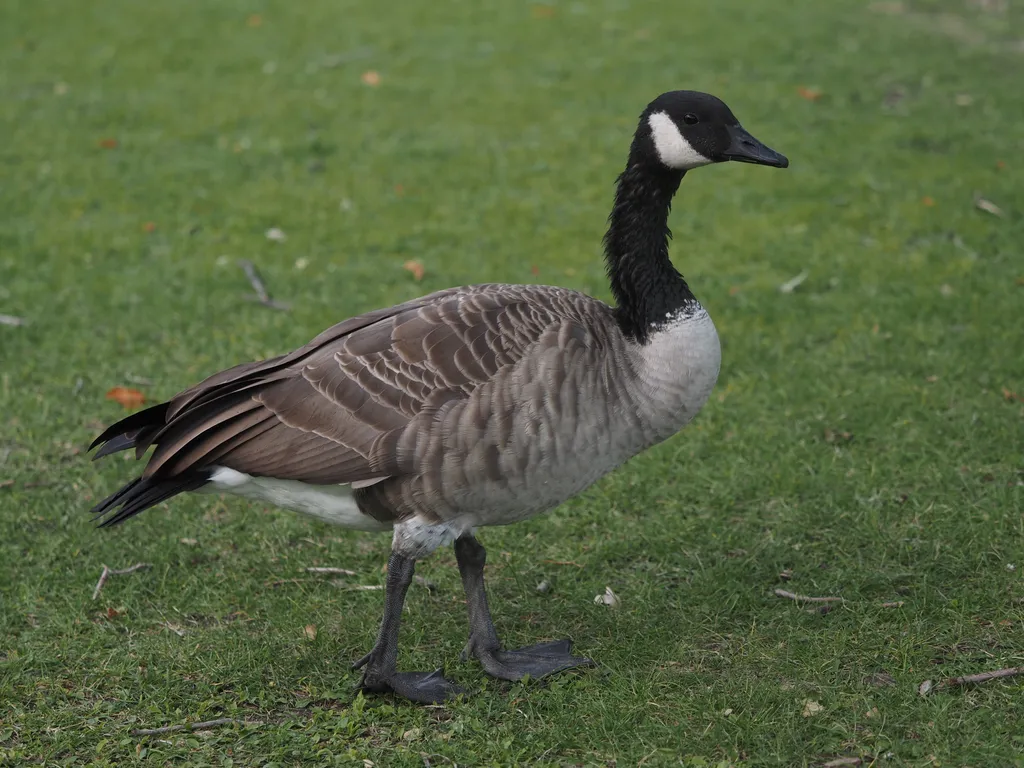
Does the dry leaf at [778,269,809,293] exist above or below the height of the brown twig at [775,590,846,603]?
above

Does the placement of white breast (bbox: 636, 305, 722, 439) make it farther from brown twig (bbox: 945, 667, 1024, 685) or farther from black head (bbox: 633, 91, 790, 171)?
brown twig (bbox: 945, 667, 1024, 685)

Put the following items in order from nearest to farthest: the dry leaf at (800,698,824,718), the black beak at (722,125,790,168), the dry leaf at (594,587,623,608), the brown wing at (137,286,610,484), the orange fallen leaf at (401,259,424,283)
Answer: the dry leaf at (800,698,824,718)
the brown wing at (137,286,610,484)
the black beak at (722,125,790,168)
the dry leaf at (594,587,623,608)
the orange fallen leaf at (401,259,424,283)

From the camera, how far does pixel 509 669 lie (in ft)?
13.9

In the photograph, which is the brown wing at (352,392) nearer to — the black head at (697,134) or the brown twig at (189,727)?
the black head at (697,134)

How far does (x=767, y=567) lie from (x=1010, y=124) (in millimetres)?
6209

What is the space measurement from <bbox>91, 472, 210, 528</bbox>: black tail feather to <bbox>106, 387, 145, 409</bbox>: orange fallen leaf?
206cm

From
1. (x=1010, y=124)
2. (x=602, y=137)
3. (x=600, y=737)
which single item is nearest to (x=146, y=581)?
(x=600, y=737)

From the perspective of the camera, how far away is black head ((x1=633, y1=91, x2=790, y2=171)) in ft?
13.8

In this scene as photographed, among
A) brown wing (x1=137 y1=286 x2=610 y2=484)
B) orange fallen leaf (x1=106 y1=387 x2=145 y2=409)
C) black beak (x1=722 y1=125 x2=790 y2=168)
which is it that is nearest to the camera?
brown wing (x1=137 y1=286 x2=610 y2=484)

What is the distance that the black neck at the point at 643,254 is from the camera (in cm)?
425

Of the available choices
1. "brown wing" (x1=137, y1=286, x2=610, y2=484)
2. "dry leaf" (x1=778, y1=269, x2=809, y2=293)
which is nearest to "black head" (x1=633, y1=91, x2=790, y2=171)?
"brown wing" (x1=137, y1=286, x2=610, y2=484)

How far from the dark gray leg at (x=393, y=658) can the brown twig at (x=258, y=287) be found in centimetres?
335

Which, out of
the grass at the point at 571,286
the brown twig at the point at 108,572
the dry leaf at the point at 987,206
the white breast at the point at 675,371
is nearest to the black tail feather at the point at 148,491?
the grass at the point at 571,286

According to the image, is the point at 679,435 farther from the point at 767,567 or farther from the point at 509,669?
the point at 509,669
